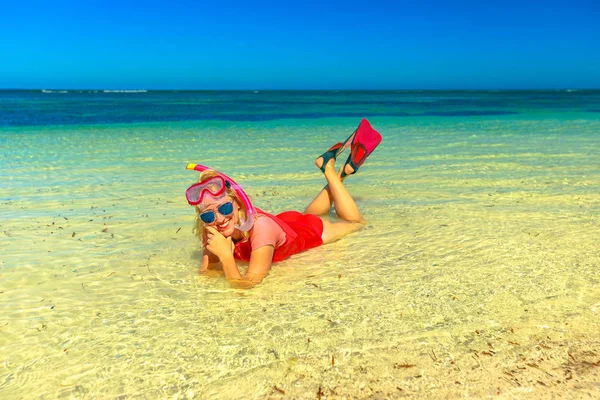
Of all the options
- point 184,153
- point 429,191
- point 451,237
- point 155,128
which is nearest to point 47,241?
point 451,237

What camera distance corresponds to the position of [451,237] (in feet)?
16.5

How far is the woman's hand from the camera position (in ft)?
13.0

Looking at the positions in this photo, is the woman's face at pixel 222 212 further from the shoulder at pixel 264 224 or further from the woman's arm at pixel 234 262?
the shoulder at pixel 264 224

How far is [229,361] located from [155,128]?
54.4 feet

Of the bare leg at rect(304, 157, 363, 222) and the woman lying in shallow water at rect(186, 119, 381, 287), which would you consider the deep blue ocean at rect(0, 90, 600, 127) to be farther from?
the woman lying in shallow water at rect(186, 119, 381, 287)

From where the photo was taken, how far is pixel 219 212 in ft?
13.1

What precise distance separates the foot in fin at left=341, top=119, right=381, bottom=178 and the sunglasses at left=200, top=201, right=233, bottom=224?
207 cm

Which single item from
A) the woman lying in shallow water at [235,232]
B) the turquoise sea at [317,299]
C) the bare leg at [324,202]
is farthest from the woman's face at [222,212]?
the bare leg at [324,202]

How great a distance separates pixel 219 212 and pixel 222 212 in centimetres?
3

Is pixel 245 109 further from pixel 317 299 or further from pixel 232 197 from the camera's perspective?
pixel 317 299

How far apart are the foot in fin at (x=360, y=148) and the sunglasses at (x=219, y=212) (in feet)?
6.80

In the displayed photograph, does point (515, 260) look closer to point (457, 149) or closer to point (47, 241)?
point (47, 241)

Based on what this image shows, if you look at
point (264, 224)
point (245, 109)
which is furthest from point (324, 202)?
point (245, 109)

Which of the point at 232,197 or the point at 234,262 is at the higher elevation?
the point at 232,197
